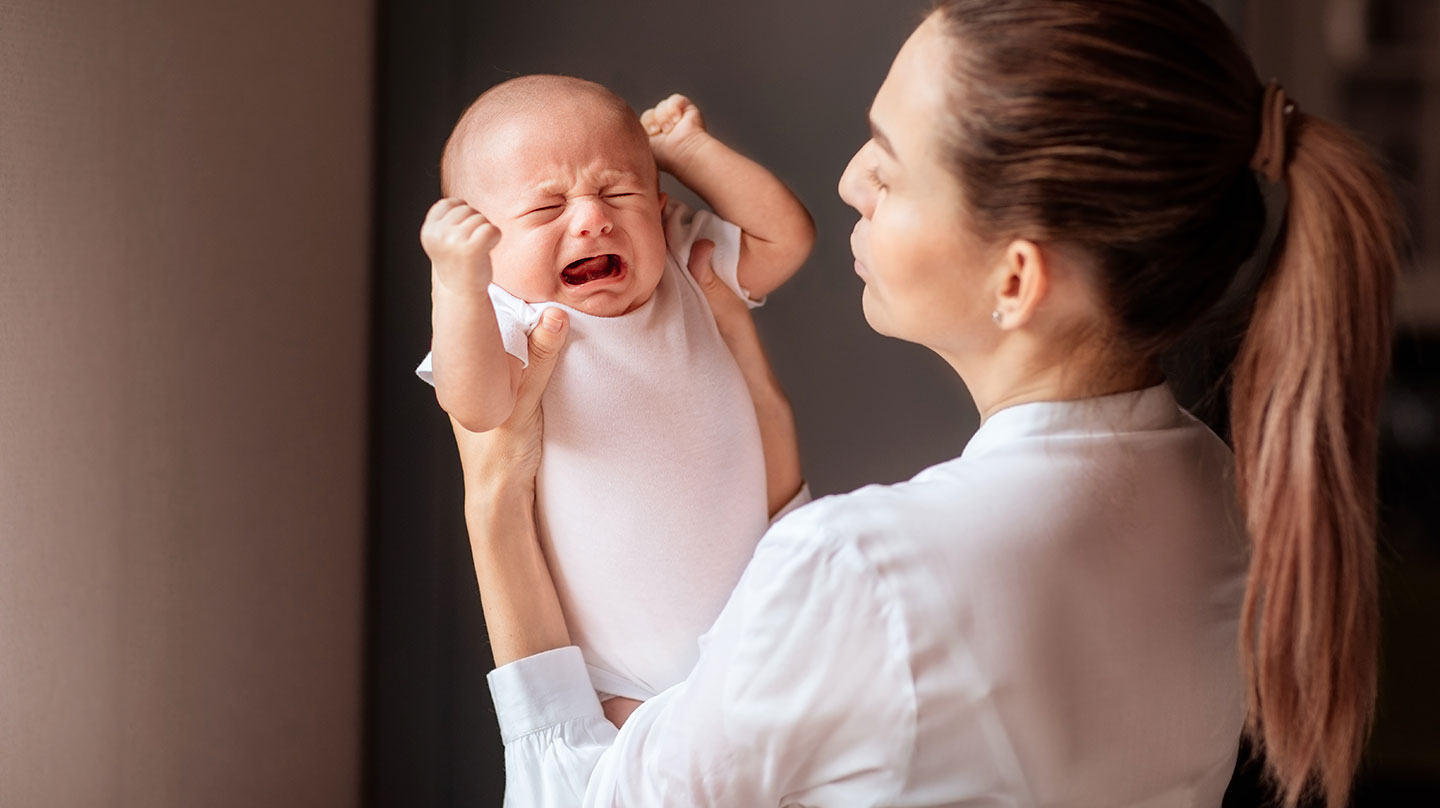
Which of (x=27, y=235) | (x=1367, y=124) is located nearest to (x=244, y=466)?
(x=27, y=235)

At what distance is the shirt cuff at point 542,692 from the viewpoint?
1146mm

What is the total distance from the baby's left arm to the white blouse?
41 cm

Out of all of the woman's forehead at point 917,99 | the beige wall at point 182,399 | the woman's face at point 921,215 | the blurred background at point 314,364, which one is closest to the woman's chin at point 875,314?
the woman's face at point 921,215

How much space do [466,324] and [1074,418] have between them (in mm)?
482

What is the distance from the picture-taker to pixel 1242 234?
2.81ft

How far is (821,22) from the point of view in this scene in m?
1.56

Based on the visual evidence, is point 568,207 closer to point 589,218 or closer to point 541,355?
point 589,218

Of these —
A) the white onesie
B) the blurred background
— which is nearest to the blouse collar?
the white onesie

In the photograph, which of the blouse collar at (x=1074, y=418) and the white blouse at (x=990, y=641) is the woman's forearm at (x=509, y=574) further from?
the blouse collar at (x=1074, y=418)

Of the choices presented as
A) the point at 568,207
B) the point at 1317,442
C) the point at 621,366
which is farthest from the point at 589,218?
the point at 1317,442

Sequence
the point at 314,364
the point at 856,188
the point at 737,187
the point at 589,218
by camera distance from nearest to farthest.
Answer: the point at 856,188 < the point at 589,218 < the point at 737,187 < the point at 314,364

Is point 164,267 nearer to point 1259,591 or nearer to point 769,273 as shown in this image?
point 769,273

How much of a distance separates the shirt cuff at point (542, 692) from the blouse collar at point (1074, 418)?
0.47m

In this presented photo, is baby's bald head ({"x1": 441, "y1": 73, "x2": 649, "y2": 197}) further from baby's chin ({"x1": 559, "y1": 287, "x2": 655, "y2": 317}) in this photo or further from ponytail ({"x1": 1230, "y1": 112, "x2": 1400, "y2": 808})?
ponytail ({"x1": 1230, "y1": 112, "x2": 1400, "y2": 808})
